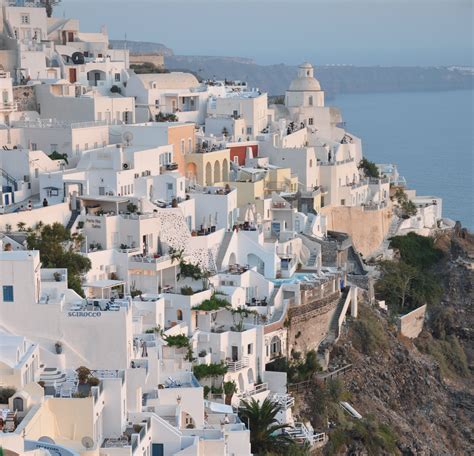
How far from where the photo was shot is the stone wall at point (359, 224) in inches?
1629

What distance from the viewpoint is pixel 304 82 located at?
4762 centimetres

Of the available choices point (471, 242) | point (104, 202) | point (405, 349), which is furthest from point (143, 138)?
point (471, 242)

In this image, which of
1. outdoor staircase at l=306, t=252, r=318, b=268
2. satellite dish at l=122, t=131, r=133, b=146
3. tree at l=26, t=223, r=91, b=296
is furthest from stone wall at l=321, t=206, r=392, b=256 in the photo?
tree at l=26, t=223, r=91, b=296

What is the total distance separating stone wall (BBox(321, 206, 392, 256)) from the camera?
1629 inches

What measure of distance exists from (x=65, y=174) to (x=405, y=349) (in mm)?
9803

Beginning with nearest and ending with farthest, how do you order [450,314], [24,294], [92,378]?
1. [92,378]
2. [24,294]
3. [450,314]

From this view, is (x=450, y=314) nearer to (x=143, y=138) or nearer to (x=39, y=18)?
(x=143, y=138)

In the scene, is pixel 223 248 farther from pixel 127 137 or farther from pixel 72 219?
pixel 127 137

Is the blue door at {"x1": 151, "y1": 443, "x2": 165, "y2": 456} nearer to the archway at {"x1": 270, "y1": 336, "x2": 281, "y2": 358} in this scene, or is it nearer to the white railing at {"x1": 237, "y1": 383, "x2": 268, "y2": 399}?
the white railing at {"x1": 237, "y1": 383, "x2": 268, "y2": 399}

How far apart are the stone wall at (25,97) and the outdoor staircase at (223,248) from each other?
867 centimetres

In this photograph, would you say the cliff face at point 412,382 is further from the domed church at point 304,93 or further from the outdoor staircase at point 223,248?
the domed church at point 304,93

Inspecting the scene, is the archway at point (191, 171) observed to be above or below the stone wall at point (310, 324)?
above

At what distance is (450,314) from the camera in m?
40.4

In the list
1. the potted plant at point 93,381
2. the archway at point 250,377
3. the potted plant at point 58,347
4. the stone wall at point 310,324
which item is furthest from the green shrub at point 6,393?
the stone wall at point 310,324
